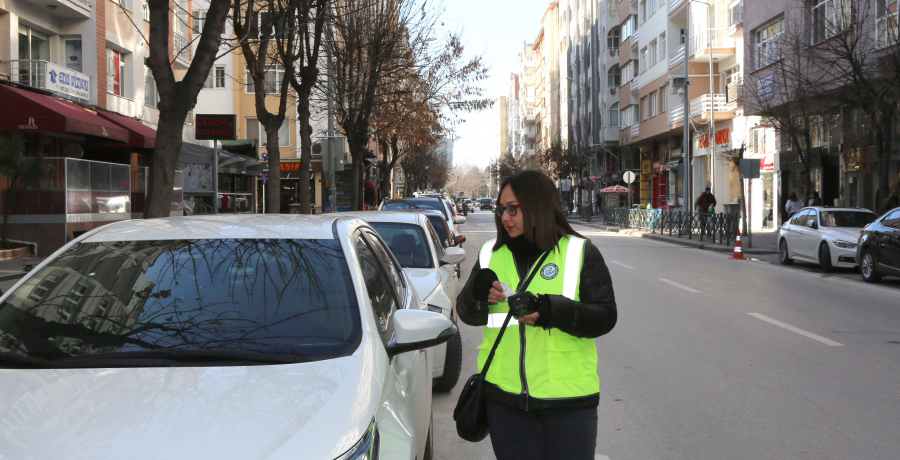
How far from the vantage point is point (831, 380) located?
281 inches

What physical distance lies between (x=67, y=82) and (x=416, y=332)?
21115 millimetres

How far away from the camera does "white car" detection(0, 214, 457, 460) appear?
2.54 meters

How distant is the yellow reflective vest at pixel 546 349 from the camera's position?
294 centimetres

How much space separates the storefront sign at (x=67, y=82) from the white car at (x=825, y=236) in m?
18.5

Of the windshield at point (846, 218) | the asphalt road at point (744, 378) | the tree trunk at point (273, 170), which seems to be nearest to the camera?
the asphalt road at point (744, 378)

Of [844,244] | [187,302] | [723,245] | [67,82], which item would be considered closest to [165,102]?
[187,302]

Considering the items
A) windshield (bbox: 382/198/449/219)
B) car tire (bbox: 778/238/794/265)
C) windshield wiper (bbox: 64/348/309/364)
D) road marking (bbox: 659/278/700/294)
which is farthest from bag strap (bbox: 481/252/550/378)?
car tire (bbox: 778/238/794/265)

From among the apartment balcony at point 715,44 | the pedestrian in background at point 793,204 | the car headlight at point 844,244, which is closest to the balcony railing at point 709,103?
the apartment balcony at point 715,44

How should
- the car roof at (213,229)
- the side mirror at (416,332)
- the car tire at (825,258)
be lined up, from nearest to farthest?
A: 1. the side mirror at (416,332)
2. the car roof at (213,229)
3. the car tire at (825,258)

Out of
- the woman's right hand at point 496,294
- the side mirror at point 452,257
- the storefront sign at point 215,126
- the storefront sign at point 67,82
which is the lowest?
the side mirror at point 452,257

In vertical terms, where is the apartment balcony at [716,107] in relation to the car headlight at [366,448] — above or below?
above

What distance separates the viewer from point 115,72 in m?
25.8

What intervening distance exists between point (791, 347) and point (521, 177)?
6.61 m

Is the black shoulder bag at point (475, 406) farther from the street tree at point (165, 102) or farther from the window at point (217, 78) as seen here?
the window at point (217, 78)
